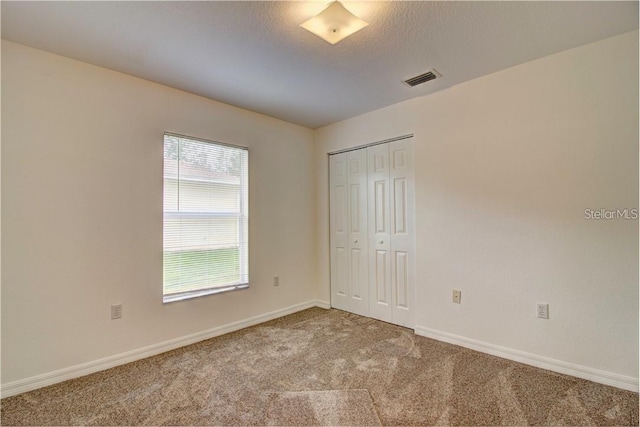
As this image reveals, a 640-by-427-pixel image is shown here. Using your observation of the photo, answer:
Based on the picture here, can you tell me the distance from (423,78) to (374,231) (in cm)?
165

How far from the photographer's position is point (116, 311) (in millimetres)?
2527

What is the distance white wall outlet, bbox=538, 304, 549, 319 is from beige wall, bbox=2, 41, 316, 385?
2.75m

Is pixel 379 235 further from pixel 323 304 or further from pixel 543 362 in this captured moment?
pixel 543 362

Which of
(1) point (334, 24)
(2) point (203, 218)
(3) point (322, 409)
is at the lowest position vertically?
(3) point (322, 409)

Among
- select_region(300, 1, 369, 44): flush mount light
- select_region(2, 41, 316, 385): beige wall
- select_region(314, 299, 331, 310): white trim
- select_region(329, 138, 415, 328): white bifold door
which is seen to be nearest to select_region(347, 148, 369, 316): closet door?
select_region(329, 138, 415, 328): white bifold door

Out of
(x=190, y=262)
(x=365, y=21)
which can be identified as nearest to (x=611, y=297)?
(x=365, y=21)

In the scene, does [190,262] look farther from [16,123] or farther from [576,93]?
[576,93]

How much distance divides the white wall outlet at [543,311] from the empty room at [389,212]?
0.01 m

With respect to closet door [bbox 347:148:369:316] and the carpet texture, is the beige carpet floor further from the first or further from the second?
closet door [bbox 347:148:369:316]

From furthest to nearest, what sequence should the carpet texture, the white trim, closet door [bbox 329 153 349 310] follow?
the white trim < closet door [bbox 329 153 349 310] < the carpet texture

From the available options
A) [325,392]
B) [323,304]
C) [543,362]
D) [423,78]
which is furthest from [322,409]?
[423,78]

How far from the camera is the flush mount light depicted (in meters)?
1.79

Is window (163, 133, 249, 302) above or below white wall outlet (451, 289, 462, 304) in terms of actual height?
above

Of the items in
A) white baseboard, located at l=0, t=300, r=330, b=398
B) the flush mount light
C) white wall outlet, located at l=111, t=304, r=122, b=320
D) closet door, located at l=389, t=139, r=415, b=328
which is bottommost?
white baseboard, located at l=0, t=300, r=330, b=398
